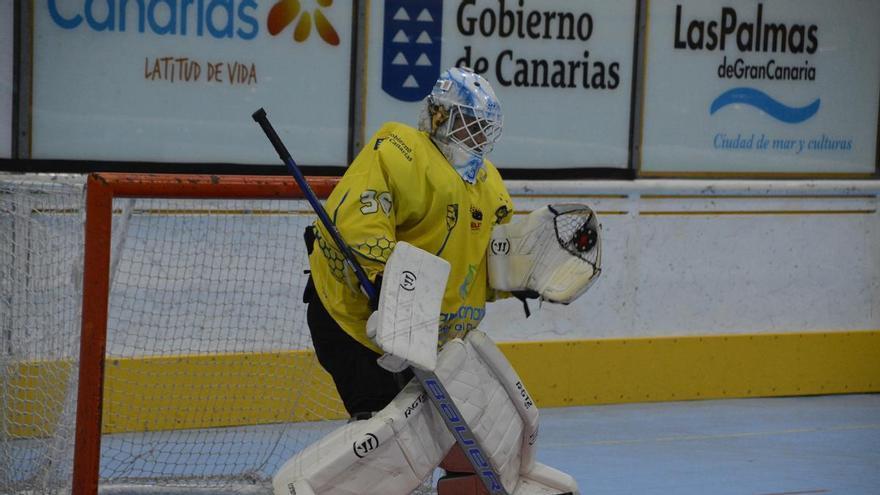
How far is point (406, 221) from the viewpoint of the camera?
3.43m

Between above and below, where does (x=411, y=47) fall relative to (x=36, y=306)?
above

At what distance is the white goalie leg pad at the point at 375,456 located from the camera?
3213 mm

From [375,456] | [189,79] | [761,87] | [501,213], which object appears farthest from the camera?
[761,87]

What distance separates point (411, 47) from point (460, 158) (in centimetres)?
211

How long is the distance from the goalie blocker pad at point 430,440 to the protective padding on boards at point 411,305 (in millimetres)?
209

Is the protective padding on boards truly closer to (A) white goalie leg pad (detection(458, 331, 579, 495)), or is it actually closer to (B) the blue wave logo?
(A) white goalie leg pad (detection(458, 331, 579, 495))

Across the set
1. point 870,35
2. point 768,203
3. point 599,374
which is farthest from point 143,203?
point 870,35

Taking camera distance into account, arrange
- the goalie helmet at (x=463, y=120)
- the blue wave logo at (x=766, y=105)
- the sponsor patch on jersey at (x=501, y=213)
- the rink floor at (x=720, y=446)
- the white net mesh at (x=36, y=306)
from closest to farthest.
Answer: the goalie helmet at (x=463, y=120), the sponsor patch on jersey at (x=501, y=213), the white net mesh at (x=36, y=306), the rink floor at (x=720, y=446), the blue wave logo at (x=766, y=105)

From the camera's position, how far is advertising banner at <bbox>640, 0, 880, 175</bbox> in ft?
19.9

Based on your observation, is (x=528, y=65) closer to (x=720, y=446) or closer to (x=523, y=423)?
(x=720, y=446)

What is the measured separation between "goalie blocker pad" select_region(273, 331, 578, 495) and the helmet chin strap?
1.34 feet

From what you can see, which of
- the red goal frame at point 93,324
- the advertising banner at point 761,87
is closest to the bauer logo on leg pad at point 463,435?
the red goal frame at point 93,324

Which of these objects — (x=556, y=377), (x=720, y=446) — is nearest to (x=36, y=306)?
(x=556, y=377)

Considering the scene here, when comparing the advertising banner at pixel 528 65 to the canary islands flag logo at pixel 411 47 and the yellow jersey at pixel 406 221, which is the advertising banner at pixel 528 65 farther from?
the yellow jersey at pixel 406 221
